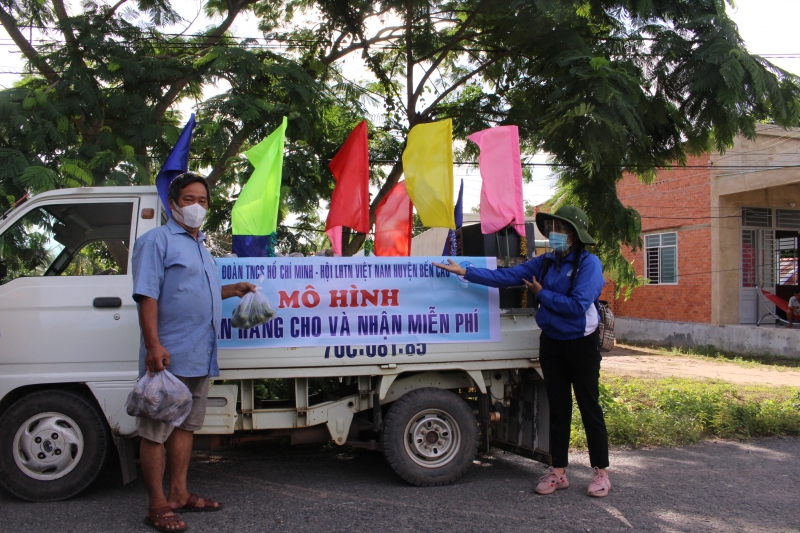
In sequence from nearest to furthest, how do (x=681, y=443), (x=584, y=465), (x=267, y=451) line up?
(x=584, y=465) < (x=267, y=451) < (x=681, y=443)

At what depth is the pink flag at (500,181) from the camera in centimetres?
502

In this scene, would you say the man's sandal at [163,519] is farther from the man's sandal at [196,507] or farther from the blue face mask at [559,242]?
the blue face mask at [559,242]

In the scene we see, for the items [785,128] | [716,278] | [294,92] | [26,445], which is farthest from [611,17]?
[716,278]

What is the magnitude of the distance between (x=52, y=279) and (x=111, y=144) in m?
1.93

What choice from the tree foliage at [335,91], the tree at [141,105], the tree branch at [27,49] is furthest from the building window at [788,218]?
the tree branch at [27,49]

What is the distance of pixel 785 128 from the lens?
618 centimetres

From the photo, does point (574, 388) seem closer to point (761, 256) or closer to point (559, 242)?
point (559, 242)

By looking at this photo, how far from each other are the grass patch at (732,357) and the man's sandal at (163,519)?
42.1 ft

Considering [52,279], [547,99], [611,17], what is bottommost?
[52,279]

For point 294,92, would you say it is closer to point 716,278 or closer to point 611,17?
point 611,17

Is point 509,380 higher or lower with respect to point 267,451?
higher

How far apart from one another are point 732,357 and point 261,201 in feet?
45.3

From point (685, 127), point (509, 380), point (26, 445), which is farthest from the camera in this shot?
point (685, 127)

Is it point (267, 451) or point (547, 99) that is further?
point (547, 99)
